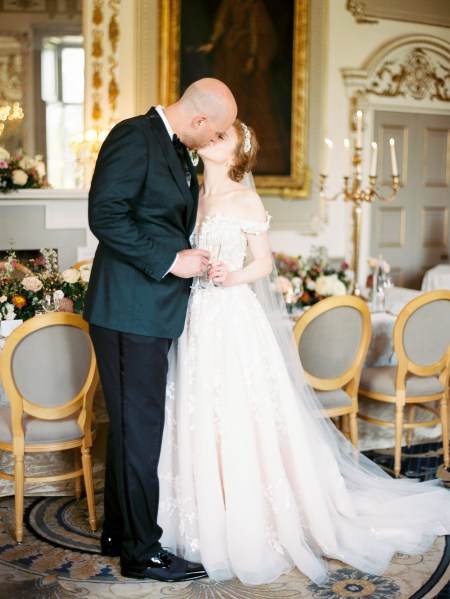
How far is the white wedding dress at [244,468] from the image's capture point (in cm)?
286

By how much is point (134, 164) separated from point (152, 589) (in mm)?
1525

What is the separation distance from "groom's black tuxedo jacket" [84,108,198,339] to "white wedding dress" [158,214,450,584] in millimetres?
329

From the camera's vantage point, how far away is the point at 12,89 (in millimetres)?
6852

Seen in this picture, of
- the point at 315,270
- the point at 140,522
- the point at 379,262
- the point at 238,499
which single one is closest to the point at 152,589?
the point at 140,522

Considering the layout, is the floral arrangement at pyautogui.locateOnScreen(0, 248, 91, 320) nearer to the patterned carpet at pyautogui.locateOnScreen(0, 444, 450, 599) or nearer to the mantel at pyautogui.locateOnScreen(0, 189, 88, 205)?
the patterned carpet at pyautogui.locateOnScreen(0, 444, 450, 599)

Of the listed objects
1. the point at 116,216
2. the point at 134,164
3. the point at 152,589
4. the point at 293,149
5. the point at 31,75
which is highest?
the point at 31,75

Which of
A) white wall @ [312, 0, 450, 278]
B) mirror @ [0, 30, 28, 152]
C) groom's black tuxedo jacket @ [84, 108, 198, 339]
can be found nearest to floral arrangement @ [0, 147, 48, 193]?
mirror @ [0, 30, 28, 152]

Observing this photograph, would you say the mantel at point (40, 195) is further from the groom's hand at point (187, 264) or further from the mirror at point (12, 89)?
the groom's hand at point (187, 264)

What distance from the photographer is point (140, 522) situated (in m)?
2.74

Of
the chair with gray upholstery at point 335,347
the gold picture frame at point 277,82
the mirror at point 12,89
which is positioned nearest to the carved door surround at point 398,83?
the gold picture frame at point 277,82

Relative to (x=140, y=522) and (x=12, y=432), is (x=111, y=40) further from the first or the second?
(x=140, y=522)

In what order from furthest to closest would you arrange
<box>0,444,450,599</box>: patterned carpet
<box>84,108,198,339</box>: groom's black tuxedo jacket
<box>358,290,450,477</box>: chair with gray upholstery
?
<box>358,290,450,477</box>: chair with gray upholstery → <box>0,444,450,599</box>: patterned carpet → <box>84,108,198,339</box>: groom's black tuxedo jacket

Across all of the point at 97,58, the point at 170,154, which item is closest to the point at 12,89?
the point at 97,58

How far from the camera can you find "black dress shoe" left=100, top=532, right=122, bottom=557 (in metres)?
3.04
